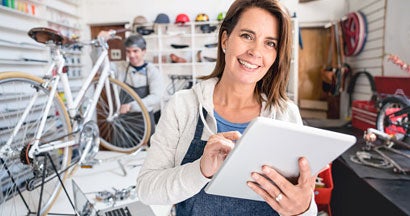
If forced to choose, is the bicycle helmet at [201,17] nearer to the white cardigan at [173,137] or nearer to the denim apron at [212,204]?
the white cardigan at [173,137]

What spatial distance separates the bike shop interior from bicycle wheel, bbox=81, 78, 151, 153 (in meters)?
0.17

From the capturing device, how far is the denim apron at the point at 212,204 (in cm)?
85

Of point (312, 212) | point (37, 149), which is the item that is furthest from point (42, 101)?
point (312, 212)

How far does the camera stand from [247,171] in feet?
1.99

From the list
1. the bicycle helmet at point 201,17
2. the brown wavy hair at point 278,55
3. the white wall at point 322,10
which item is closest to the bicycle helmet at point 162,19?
the bicycle helmet at point 201,17

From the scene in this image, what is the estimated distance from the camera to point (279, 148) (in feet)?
1.74

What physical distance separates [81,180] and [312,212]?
5.10 feet

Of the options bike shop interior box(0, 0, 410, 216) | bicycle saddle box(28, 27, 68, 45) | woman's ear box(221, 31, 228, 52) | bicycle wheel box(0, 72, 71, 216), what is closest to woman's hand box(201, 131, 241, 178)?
woman's ear box(221, 31, 228, 52)

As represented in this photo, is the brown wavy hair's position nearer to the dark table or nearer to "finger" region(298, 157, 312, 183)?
"finger" region(298, 157, 312, 183)

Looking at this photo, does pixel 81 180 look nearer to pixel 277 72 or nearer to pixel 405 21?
pixel 277 72

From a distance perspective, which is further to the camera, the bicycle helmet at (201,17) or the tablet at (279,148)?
the bicycle helmet at (201,17)

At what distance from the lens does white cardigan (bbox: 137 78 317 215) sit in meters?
0.76

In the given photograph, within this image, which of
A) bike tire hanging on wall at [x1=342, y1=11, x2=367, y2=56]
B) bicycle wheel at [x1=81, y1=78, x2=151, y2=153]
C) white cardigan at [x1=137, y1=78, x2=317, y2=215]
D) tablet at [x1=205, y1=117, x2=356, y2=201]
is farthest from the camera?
bike tire hanging on wall at [x1=342, y1=11, x2=367, y2=56]

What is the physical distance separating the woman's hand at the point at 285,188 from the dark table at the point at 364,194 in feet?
3.32
